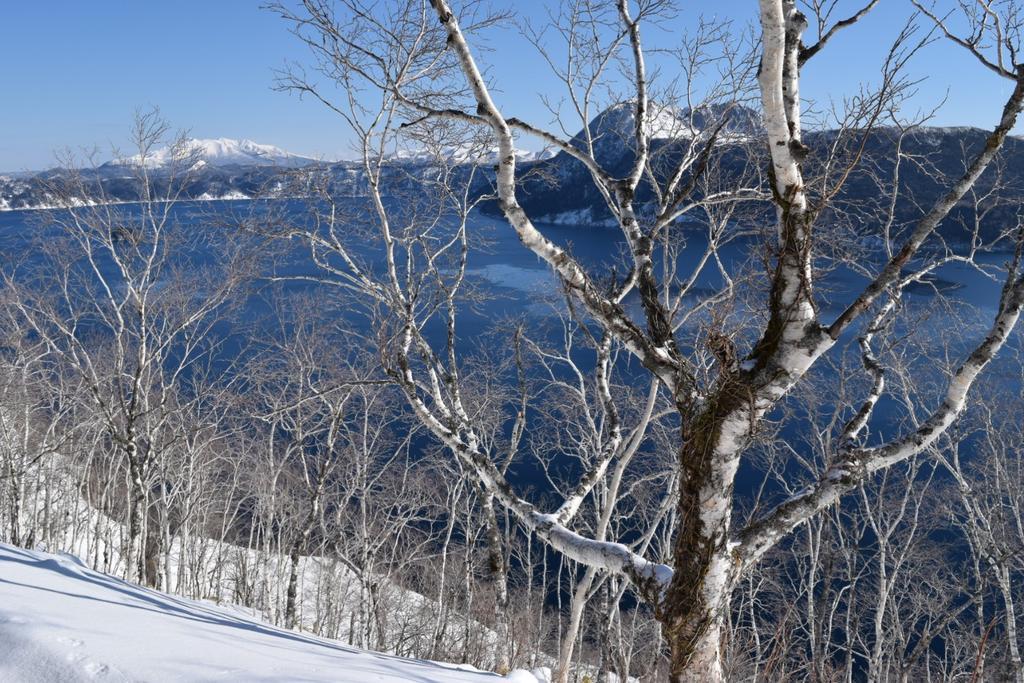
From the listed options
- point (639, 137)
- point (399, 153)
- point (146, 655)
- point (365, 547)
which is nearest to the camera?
point (146, 655)

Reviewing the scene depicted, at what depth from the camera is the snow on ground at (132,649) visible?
10.1 ft

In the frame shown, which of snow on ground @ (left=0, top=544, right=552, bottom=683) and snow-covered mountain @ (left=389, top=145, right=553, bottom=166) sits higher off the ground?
snow-covered mountain @ (left=389, top=145, right=553, bottom=166)

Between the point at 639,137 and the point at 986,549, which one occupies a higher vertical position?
the point at 639,137

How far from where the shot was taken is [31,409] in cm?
1530

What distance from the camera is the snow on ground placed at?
10.1 feet

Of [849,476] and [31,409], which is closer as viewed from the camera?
[849,476]

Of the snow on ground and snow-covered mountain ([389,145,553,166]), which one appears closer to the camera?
the snow on ground

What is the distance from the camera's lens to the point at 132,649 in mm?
3355

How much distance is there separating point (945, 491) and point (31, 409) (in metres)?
23.3

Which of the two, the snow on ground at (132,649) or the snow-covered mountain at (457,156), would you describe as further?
the snow-covered mountain at (457,156)

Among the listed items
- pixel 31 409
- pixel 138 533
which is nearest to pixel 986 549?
pixel 138 533

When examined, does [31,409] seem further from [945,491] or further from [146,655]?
[945,491]

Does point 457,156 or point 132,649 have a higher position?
point 457,156

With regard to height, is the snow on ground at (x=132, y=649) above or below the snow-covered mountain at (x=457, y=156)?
below
